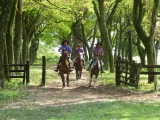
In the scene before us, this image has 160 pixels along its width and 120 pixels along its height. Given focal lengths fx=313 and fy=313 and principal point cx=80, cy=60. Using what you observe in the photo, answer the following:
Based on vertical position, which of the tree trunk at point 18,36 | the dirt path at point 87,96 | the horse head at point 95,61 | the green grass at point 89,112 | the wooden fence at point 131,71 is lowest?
the green grass at point 89,112

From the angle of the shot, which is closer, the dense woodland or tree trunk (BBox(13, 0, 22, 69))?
the dense woodland

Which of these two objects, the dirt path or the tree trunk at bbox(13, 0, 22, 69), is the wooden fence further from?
the tree trunk at bbox(13, 0, 22, 69)

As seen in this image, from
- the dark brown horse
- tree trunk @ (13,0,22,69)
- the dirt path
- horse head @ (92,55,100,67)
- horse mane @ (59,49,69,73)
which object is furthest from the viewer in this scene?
the dark brown horse

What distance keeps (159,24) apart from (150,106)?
78.5ft

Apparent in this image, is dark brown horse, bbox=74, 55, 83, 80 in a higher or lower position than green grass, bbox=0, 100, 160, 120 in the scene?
higher

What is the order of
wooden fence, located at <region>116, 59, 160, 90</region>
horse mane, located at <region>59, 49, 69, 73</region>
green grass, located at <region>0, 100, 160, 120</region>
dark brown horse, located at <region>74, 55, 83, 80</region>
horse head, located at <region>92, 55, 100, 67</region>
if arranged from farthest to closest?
dark brown horse, located at <region>74, 55, 83, 80</region>
horse head, located at <region>92, 55, 100, 67</region>
horse mane, located at <region>59, 49, 69, 73</region>
wooden fence, located at <region>116, 59, 160, 90</region>
green grass, located at <region>0, 100, 160, 120</region>

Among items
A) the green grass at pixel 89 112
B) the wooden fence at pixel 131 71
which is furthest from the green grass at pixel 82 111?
the wooden fence at pixel 131 71

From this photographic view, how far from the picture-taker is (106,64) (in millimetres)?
29125

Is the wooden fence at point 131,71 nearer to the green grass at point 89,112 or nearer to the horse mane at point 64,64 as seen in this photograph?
the horse mane at point 64,64

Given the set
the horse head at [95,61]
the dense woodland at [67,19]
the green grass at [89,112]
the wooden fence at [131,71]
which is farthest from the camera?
the dense woodland at [67,19]

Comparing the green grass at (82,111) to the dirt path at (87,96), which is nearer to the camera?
the green grass at (82,111)

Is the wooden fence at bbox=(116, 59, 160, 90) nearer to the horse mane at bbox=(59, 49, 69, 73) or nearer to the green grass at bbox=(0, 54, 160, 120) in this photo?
the horse mane at bbox=(59, 49, 69, 73)

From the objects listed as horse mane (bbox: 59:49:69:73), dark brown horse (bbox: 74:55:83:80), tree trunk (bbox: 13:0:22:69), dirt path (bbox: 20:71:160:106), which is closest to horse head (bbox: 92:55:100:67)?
dirt path (bbox: 20:71:160:106)

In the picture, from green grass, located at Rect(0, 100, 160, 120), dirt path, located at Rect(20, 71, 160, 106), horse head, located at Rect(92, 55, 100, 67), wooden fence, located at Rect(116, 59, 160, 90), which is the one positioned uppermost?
horse head, located at Rect(92, 55, 100, 67)
